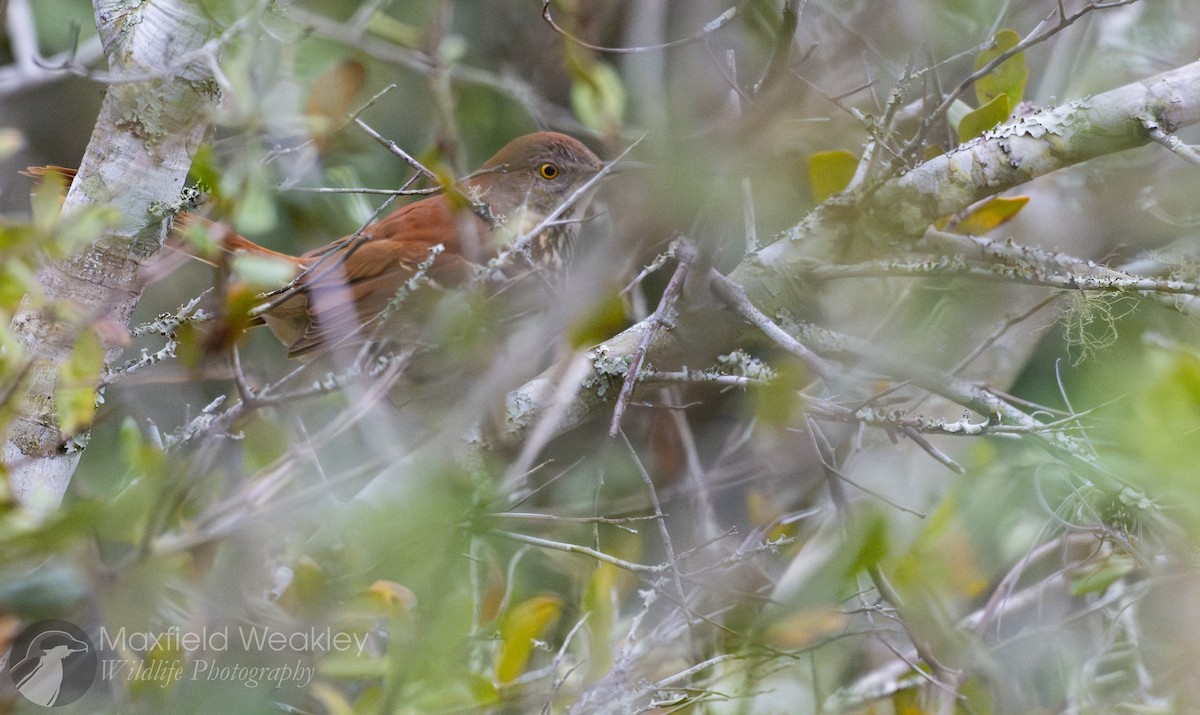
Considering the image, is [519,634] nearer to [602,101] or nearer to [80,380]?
[80,380]

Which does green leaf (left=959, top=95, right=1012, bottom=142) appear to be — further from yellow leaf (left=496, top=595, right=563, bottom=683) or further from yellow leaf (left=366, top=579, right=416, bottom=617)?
yellow leaf (left=366, top=579, right=416, bottom=617)

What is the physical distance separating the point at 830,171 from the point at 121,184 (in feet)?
5.90

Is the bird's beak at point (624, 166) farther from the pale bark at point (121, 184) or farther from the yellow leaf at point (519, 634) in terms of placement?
the yellow leaf at point (519, 634)

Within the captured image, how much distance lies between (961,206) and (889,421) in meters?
0.63

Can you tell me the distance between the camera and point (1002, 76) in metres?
2.59

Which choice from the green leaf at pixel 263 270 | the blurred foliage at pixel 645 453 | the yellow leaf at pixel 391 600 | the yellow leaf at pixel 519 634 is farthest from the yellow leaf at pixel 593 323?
the yellow leaf at pixel 519 634

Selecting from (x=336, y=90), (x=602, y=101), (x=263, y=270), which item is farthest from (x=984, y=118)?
(x=263, y=270)

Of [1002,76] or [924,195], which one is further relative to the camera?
[1002,76]

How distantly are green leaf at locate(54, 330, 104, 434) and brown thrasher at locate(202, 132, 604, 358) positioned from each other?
35.0 inches

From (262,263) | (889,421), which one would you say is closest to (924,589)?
(889,421)

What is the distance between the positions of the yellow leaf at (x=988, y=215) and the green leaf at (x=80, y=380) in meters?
2.27

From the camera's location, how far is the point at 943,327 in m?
2.89

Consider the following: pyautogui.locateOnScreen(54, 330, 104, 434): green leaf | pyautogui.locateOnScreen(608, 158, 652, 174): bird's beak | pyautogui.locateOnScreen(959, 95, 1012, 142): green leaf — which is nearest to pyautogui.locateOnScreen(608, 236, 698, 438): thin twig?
pyautogui.locateOnScreen(608, 158, 652, 174): bird's beak

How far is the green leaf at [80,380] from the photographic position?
1357mm
